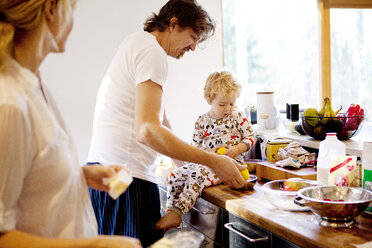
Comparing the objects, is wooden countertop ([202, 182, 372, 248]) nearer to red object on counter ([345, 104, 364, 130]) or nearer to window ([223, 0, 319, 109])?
red object on counter ([345, 104, 364, 130])

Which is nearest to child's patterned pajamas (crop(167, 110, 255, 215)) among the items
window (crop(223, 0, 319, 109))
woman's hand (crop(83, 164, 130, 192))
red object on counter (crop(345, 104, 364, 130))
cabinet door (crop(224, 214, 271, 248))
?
cabinet door (crop(224, 214, 271, 248))

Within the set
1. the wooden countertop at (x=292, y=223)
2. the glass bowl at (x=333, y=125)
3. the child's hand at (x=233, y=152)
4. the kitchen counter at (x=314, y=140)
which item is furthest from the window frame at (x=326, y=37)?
the wooden countertop at (x=292, y=223)

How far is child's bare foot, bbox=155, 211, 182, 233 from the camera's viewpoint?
1.58 m

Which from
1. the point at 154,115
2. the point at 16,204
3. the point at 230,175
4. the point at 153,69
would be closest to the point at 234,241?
the point at 230,175

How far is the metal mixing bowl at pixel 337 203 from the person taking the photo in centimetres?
117

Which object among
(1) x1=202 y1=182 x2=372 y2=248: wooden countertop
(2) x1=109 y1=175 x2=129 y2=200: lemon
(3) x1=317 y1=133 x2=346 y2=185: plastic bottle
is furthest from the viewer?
(3) x1=317 y1=133 x2=346 y2=185: plastic bottle

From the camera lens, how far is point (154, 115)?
1323 millimetres

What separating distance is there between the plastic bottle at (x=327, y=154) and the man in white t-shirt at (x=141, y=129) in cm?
32

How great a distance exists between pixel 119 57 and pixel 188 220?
0.87m

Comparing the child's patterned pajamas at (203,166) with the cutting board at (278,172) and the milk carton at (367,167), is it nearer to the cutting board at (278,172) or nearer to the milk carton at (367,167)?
the cutting board at (278,172)

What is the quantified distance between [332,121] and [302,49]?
1980 millimetres

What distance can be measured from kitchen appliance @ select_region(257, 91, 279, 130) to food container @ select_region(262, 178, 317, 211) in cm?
108

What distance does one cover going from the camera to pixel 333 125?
6.22 ft

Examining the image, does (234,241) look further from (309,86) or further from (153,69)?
(309,86)
